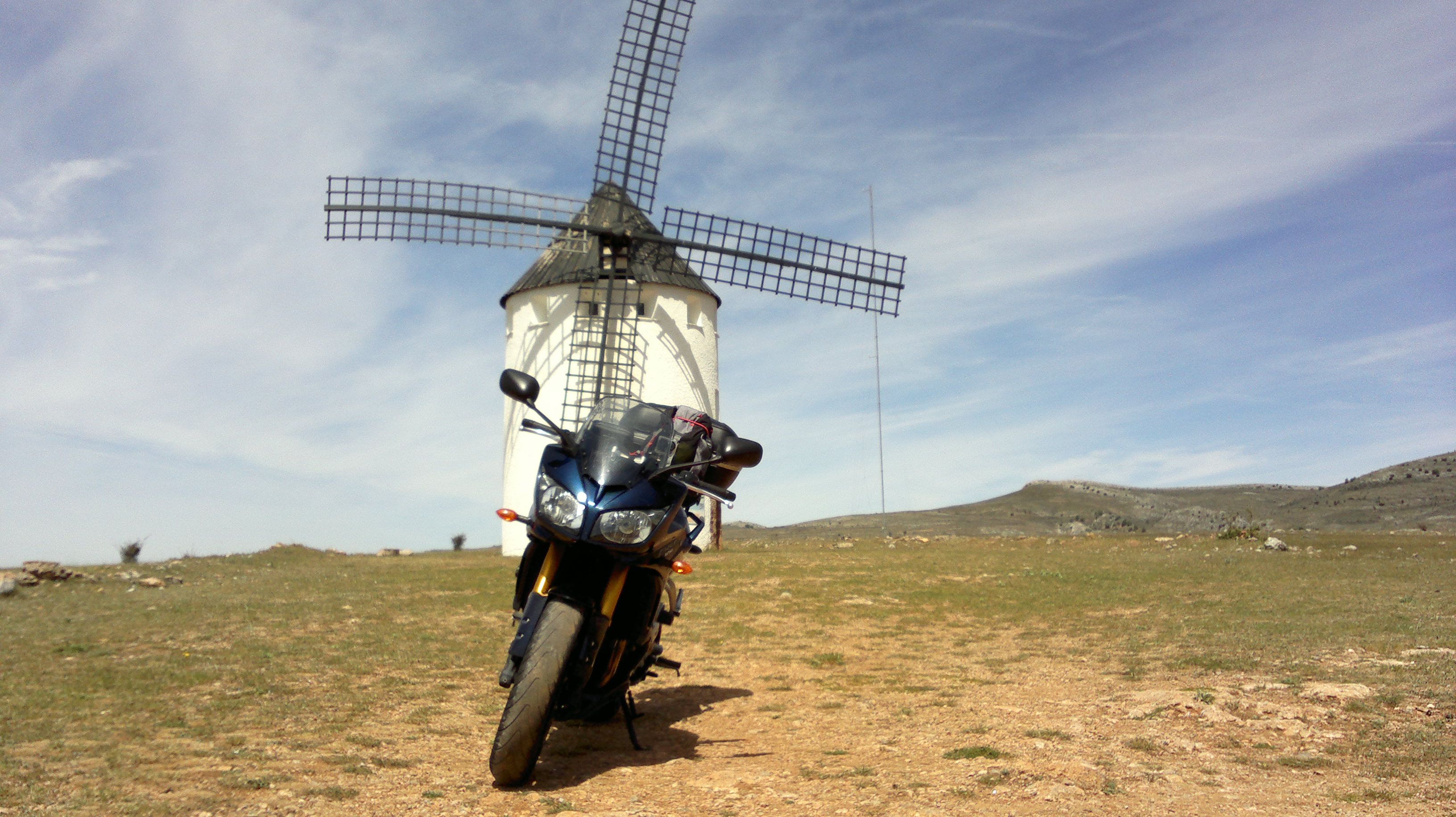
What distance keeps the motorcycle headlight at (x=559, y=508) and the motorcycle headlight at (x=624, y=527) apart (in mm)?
136

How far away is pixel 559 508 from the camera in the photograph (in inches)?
226

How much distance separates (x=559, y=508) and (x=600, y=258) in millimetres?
19984

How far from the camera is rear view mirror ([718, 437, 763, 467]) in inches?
255

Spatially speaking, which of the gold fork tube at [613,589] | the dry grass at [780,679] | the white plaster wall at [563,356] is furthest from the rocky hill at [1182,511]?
the gold fork tube at [613,589]

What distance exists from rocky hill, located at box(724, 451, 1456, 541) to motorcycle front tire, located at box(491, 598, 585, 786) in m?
27.9

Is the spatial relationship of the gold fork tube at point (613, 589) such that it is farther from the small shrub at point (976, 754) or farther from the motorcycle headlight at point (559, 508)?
the small shrub at point (976, 754)

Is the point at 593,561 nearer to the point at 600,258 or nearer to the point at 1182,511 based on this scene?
the point at 600,258

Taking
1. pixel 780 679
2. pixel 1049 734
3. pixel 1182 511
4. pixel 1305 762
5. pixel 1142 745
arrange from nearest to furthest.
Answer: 1. pixel 1305 762
2. pixel 1142 745
3. pixel 1049 734
4. pixel 780 679
5. pixel 1182 511

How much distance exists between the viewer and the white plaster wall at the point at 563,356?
26.0 meters

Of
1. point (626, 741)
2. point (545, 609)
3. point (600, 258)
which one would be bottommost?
point (626, 741)

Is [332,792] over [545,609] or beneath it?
beneath

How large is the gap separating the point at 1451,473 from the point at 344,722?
42811 mm

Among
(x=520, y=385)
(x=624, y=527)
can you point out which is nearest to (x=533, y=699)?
(x=624, y=527)

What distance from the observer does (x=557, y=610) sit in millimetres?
5605
